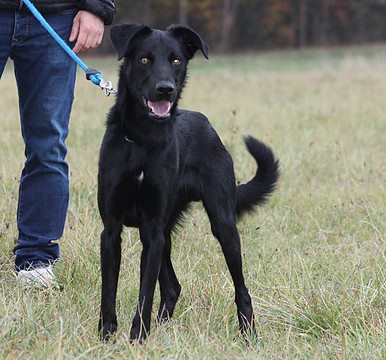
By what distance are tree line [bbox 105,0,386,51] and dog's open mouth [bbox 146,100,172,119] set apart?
37.0m

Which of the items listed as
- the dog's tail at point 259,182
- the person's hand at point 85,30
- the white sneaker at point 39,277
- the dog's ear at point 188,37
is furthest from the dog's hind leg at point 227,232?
the person's hand at point 85,30

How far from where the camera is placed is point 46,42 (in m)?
3.82

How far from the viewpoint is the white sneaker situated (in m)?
3.81

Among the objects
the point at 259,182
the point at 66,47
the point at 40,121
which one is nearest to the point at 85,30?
the point at 66,47

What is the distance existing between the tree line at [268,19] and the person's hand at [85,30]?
36206 mm

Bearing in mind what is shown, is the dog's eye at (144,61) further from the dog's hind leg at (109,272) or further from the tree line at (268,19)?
the tree line at (268,19)

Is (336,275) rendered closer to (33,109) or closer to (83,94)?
(33,109)

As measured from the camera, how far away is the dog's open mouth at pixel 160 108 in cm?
323

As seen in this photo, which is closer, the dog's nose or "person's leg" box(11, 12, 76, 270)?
the dog's nose

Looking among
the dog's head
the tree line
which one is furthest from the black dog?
the tree line

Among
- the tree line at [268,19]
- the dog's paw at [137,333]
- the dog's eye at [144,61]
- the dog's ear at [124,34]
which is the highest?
the dog's ear at [124,34]

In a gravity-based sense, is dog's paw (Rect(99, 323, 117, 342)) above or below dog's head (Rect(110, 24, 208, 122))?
below

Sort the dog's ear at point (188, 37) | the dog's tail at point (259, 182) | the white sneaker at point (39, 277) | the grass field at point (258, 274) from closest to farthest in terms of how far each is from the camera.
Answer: the grass field at point (258, 274) → the dog's ear at point (188, 37) → the white sneaker at point (39, 277) → the dog's tail at point (259, 182)

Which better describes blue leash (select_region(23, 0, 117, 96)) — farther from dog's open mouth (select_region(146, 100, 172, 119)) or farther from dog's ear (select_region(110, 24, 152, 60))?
dog's open mouth (select_region(146, 100, 172, 119))
